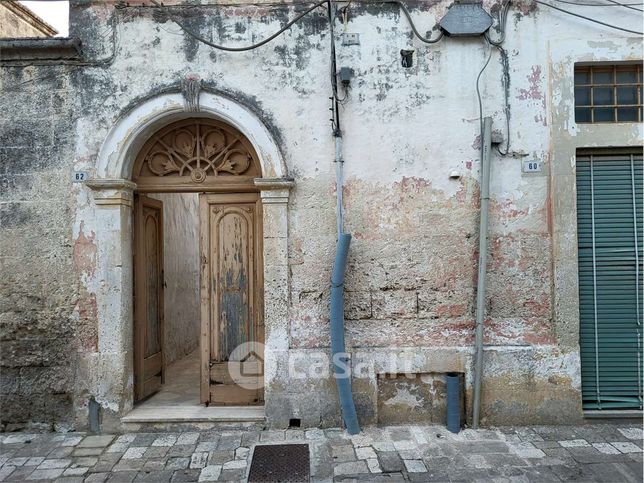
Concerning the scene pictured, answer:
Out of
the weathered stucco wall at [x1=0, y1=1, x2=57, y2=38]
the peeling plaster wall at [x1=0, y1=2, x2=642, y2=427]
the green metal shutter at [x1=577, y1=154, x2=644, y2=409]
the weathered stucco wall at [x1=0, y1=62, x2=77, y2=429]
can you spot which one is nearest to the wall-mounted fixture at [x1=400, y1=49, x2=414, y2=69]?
the peeling plaster wall at [x1=0, y1=2, x2=642, y2=427]

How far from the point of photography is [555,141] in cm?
482

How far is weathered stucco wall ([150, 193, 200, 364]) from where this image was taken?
734 cm

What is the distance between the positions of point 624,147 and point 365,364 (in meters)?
3.40

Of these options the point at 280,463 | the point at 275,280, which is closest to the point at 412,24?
the point at 275,280

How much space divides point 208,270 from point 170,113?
1.67 m

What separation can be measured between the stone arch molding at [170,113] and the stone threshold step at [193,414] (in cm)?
238

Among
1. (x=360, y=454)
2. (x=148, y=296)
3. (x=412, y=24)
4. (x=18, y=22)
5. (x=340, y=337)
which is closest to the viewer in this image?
(x=360, y=454)

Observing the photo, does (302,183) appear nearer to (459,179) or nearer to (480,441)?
(459,179)

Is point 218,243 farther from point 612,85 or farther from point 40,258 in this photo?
point 612,85

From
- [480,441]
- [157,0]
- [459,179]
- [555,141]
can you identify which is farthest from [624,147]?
[157,0]

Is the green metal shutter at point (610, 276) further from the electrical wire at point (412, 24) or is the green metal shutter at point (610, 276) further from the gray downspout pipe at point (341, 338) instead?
the gray downspout pipe at point (341, 338)

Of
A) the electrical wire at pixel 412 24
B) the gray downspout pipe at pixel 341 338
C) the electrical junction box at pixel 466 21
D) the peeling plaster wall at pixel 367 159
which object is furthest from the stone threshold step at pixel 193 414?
the electrical junction box at pixel 466 21

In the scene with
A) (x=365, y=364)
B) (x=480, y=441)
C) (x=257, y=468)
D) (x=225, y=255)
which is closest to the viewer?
(x=257, y=468)

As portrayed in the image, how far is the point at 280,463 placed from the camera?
13.3 ft
